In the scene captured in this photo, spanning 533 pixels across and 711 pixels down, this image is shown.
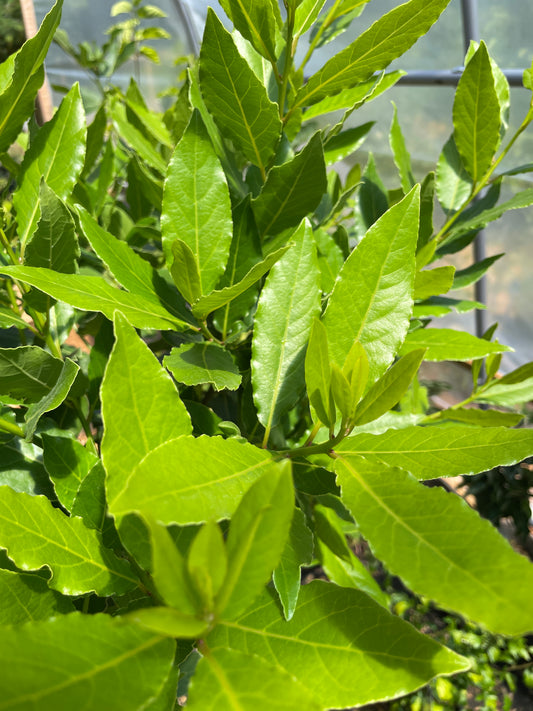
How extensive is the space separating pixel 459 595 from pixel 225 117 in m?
0.46

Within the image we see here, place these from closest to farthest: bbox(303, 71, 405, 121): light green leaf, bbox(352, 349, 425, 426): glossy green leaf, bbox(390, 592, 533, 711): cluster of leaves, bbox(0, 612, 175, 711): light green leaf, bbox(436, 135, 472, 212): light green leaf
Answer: bbox(0, 612, 175, 711): light green leaf < bbox(352, 349, 425, 426): glossy green leaf < bbox(303, 71, 405, 121): light green leaf < bbox(436, 135, 472, 212): light green leaf < bbox(390, 592, 533, 711): cluster of leaves

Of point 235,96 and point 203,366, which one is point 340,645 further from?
point 235,96

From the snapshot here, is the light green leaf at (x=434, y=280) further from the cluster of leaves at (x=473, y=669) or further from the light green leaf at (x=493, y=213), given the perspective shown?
the cluster of leaves at (x=473, y=669)

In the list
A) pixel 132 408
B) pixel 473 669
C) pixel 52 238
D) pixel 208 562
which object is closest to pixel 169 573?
pixel 208 562

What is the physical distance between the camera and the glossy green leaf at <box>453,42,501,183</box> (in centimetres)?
61

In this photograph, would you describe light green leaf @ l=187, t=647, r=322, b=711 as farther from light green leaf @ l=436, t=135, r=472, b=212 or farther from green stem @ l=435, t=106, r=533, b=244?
light green leaf @ l=436, t=135, r=472, b=212

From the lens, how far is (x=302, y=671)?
37 centimetres

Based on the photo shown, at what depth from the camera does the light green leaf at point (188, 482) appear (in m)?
0.31

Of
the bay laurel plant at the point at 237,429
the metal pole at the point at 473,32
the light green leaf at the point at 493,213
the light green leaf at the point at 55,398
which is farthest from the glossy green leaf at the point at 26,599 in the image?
the metal pole at the point at 473,32

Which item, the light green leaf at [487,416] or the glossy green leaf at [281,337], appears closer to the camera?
the glossy green leaf at [281,337]

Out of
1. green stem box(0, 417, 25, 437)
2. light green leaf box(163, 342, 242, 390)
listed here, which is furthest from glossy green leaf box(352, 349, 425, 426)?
green stem box(0, 417, 25, 437)

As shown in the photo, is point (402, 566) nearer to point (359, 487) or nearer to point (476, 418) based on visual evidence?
point (359, 487)

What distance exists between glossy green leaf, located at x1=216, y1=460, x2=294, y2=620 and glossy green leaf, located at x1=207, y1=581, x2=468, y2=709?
94 millimetres

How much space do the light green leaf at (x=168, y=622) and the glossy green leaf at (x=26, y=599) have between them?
17 cm
